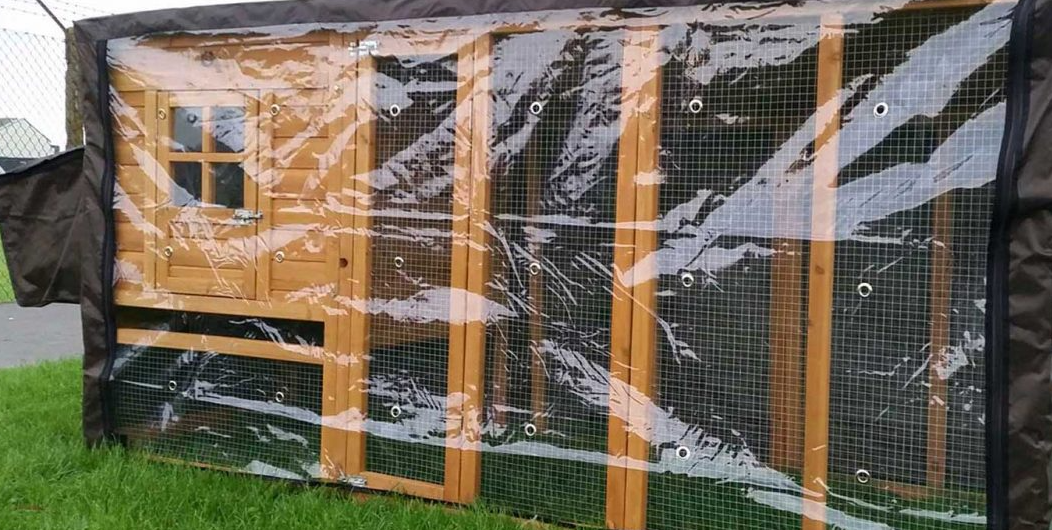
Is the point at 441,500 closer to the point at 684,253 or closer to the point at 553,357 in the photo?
the point at 553,357

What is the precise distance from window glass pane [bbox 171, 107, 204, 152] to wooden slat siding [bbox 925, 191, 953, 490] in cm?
256

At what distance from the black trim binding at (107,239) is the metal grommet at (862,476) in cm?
276

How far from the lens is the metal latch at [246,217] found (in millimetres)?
3354

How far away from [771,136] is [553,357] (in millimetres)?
970

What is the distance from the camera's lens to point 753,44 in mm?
2729

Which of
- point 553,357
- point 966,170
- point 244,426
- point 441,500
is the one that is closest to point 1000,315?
point 966,170

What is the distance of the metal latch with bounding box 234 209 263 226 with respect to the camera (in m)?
3.35

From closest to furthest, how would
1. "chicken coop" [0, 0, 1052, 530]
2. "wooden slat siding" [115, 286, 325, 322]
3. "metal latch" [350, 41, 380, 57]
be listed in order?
"chicken coop" [0, 0, 1052, 530] → "metal latch" [350, 41, 380, 57] → "wooden slat siding" [115, 286, 325, 322]

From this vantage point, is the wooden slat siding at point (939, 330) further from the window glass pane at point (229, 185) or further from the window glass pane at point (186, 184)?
the window glass pane at point (186, 184)

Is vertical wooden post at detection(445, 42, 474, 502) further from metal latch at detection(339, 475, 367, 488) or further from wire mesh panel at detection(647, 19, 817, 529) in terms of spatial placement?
wire mesh panel at detection(647, 19, 817, 529)

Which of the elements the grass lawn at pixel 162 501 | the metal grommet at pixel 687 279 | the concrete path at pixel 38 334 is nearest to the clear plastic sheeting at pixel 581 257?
the metal grommet at pixel 687 279

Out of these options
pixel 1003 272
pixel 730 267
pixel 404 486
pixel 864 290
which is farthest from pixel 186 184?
pixel 1003 272

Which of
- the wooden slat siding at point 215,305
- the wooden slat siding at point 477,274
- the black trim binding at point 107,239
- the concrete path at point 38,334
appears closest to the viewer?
the wooden slat siding at point 477,274

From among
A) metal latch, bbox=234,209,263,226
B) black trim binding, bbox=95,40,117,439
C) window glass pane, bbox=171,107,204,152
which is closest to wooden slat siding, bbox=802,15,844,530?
metal latch, bbox=234,209,263,226
